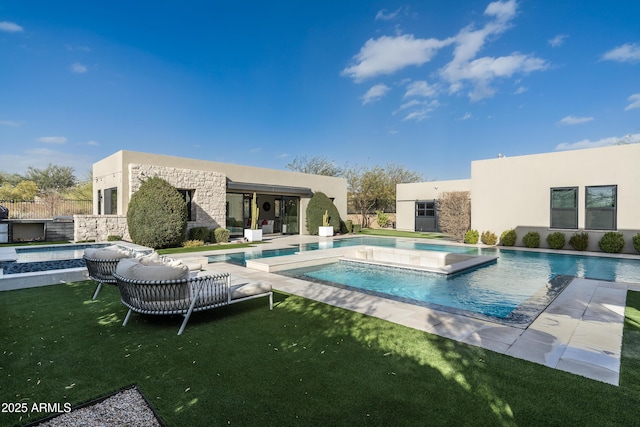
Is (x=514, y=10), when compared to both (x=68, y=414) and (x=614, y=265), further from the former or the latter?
(x=68, y=414)

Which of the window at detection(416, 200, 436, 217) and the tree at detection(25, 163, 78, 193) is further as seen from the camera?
the tree at detection(25, 163, 78, 193)

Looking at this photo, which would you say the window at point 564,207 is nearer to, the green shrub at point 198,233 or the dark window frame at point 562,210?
the dark window frame at point 562,210

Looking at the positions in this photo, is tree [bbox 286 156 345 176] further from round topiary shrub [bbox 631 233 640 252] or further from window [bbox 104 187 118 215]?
round topiary shrub [bbox 631 233 640 252]

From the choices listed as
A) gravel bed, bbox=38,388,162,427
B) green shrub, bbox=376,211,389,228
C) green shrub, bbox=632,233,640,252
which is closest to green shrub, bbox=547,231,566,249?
green shrub, bbox=632,233,640,252

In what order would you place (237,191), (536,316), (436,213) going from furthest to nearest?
(436,213) < (237,191) < (536,316)

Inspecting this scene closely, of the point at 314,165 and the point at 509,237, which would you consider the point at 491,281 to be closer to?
the point at 509,237

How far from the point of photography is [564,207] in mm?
15188

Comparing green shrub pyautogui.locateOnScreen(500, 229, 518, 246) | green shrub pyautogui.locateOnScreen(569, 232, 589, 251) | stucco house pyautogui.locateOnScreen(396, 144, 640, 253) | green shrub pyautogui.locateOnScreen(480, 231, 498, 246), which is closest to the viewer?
stucco house pyautogui.locateOnScreen(396, 144, 640, 253)

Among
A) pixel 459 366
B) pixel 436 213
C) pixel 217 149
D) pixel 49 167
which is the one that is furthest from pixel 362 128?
pixel 49 167

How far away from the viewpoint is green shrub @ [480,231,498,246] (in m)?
16.9

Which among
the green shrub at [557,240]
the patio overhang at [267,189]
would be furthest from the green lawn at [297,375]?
the patio overhang at [267,189]

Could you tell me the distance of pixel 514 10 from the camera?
1475cm

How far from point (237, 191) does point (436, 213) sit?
16.4 metres

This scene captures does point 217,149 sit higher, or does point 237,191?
point 217,149
